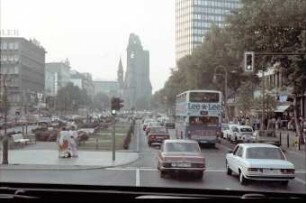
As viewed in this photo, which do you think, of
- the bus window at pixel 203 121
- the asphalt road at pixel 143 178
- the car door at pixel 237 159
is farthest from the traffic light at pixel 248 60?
the bus window at pixel 203 121

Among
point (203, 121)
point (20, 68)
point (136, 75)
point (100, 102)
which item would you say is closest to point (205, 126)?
point (203, 121)

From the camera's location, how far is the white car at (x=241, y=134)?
44.2 m

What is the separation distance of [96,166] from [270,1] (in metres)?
17.5

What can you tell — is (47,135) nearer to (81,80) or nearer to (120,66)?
(120,66)

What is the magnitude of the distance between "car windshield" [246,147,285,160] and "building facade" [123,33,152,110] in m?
26.0

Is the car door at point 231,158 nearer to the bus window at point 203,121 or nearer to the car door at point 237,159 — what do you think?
the car door at point 237,159

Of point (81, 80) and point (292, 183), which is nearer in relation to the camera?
point (292, 183)

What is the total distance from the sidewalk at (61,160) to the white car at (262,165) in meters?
7.49

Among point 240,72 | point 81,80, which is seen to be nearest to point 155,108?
point 81,80

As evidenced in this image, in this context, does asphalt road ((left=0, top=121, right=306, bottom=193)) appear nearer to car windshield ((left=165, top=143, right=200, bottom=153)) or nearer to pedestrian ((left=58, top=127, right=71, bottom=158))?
car windshield ((left=165, top=143, right=200, bottom=153))

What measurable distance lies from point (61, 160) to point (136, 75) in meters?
63.4

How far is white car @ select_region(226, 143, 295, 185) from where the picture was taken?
1744cm

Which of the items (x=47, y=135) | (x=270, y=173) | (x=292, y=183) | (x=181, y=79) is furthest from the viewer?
(x=181, y=79)

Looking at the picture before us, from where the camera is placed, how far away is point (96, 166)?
24406 millimetres
